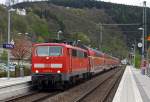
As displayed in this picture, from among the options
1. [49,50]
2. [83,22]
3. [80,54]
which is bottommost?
[80,54]

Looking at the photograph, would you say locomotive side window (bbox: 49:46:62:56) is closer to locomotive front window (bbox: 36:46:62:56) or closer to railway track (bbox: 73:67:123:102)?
locomotive front window (bbox: 36:46:62:56)

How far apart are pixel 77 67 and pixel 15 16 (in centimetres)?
11208

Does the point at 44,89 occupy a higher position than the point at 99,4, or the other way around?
the point at 99,4

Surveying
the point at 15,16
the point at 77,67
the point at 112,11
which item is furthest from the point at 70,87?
the point at 15,16

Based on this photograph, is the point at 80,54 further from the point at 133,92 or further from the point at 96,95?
the point at 96,95

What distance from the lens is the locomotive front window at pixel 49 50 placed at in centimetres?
2955

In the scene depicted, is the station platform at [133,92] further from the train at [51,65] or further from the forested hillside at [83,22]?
the forested hillside at [83,22]

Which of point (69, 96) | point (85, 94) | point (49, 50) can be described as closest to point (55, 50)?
point (49, 50)

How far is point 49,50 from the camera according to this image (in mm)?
29656

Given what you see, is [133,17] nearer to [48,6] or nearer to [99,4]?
[99,4]

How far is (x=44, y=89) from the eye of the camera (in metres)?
31.5

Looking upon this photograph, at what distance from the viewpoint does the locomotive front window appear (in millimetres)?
29547

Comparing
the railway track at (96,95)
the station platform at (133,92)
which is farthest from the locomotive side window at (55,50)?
the station platform at (133,92)

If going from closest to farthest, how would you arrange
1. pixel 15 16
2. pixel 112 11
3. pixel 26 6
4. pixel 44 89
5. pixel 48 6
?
pixel 44 89 → pixel 112 11 → pixel 15 16 → pixel 48 6 → pixel 26 6
